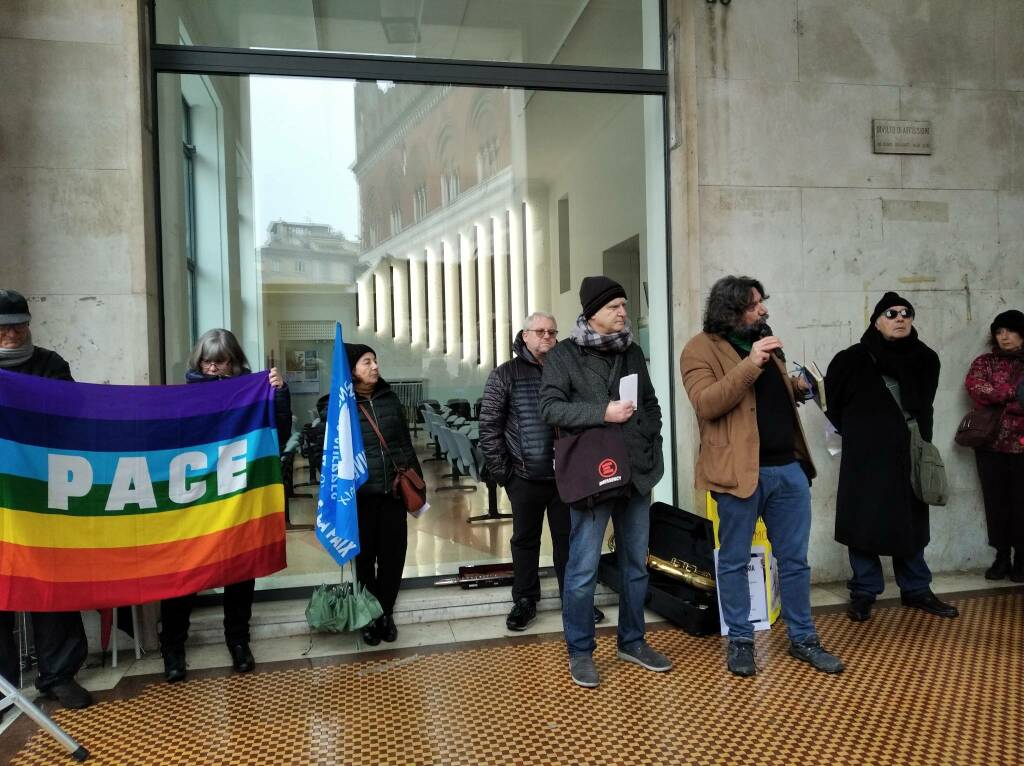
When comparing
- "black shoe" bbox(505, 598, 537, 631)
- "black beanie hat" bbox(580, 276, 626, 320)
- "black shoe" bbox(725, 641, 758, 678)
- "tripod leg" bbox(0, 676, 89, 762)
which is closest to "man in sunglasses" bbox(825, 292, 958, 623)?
"black shoe" bbox(725, 641, 758, 678)

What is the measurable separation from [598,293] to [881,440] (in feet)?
6.01

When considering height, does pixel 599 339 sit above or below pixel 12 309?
below

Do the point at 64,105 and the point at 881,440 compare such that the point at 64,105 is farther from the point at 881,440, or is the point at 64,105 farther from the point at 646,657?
the point at 881,440

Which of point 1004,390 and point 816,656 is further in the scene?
point 1004,390

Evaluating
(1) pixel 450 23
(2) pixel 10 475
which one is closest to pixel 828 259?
(1) pixel 450 23

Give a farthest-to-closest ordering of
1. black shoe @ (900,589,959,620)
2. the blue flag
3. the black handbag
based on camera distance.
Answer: black shoe @ (900,589,959,620), the blue flag, the black handbag

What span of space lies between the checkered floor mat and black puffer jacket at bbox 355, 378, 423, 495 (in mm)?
853

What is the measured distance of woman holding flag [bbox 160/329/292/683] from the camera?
364 centimetres

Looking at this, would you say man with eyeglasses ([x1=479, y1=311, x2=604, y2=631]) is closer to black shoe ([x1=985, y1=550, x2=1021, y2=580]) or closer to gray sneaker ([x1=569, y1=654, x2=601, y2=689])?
gray sneaker ([x1=569, y1=654, x2=601, y2=689])

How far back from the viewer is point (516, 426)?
407cm

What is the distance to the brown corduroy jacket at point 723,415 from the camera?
10.7ft

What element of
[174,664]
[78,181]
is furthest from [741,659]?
[78,181]

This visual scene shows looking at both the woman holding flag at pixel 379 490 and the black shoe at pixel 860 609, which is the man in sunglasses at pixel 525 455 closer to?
the woman holding flag at pixel 379 490

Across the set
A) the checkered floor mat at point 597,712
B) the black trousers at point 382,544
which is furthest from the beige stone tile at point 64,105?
the checkered floor mat at point 597,712
